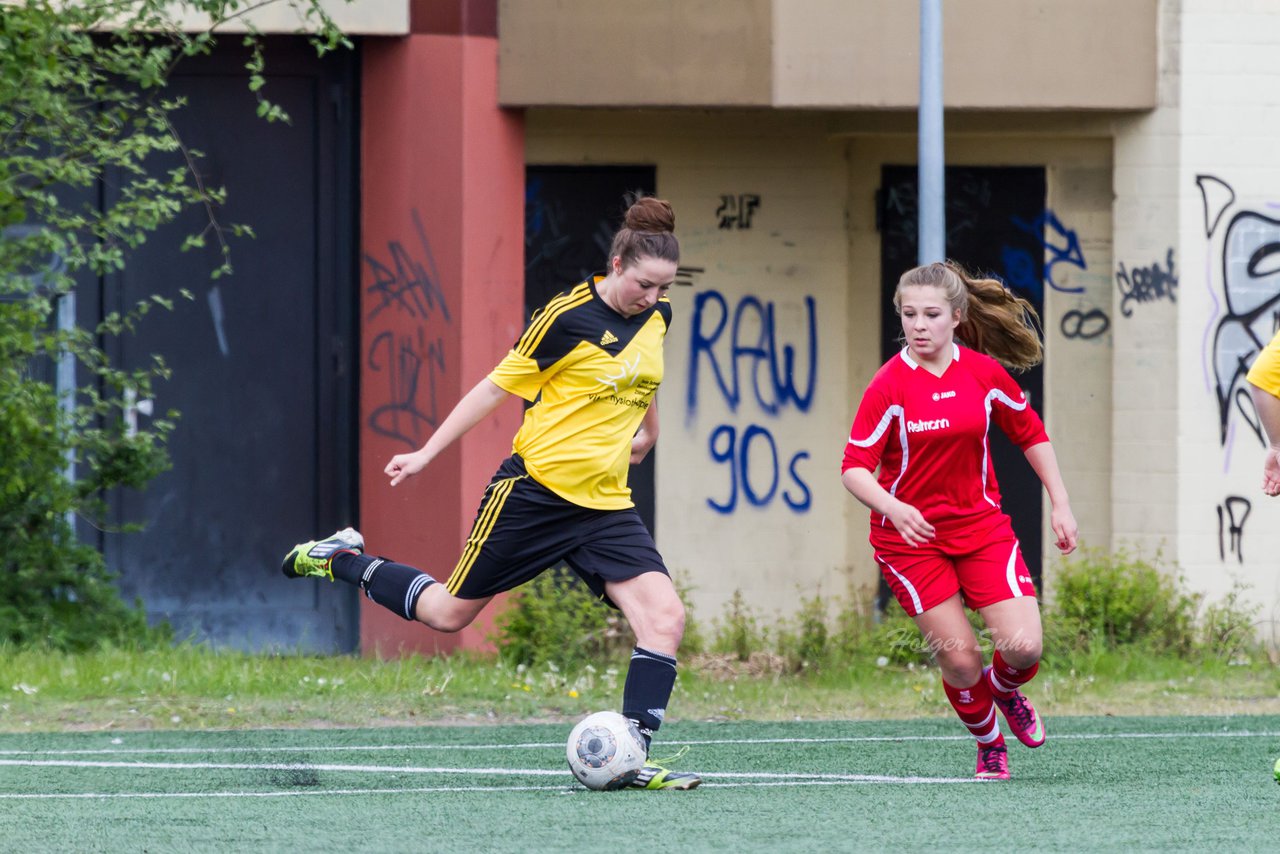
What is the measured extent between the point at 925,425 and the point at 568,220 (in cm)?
569

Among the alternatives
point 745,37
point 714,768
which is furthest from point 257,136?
point 714,768

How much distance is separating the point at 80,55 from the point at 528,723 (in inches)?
160

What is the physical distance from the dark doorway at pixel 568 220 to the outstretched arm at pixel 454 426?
523 cm

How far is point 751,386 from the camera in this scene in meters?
12.3

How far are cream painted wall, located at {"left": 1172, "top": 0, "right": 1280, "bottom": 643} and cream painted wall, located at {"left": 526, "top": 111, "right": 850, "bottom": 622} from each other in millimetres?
2084

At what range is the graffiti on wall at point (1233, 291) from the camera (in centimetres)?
1145

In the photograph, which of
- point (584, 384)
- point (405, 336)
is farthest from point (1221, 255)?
point (584, 384)

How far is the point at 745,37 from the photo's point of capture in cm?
1098

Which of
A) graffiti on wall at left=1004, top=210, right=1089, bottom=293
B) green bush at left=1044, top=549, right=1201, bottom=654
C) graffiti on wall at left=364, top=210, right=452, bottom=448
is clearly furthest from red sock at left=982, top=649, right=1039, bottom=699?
graffiti on wall at left=1004, top=210, right=1089, bottom=293

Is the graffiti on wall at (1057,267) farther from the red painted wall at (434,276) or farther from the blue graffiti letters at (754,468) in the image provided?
the red painted wall at (434,276)

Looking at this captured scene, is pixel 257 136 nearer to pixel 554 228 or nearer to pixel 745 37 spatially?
pixel 554 228

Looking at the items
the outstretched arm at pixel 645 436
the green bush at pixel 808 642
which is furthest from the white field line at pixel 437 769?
the green bush at pixel 808 642

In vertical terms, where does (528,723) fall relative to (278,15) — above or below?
below

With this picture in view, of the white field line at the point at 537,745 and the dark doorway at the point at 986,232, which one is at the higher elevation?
the dark doorway at the point at 986,232
